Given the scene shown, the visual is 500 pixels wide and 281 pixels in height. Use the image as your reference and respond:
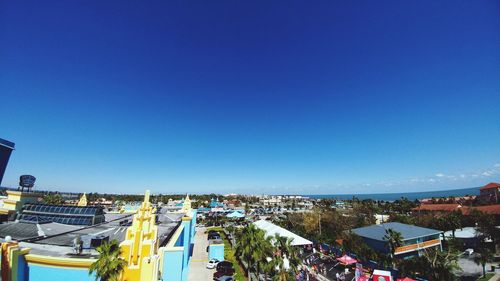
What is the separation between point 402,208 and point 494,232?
55798mm

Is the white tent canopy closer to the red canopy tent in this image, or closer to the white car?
the red canopy tent

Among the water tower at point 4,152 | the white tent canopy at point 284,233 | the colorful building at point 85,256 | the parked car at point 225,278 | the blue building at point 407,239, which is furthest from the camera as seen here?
the blue building at point 407,239

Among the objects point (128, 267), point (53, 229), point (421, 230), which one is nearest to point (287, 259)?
point (128, 267)

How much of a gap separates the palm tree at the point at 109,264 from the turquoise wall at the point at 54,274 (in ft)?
4.53

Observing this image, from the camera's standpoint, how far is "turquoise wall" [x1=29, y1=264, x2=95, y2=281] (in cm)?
1275

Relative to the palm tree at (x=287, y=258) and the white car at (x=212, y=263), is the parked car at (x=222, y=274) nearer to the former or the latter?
the white car at (x=212, y=263)

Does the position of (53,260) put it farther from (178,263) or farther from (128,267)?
(178,263)

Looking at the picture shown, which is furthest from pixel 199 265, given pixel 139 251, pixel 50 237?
pixel 139 251

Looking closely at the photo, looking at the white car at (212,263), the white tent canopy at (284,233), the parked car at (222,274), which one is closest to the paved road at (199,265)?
the white car at (212,263)

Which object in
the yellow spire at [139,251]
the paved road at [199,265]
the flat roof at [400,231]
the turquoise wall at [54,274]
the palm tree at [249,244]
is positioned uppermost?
the yellow spire at [139,251]

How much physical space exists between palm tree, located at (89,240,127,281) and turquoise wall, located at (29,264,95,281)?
1.38 metres

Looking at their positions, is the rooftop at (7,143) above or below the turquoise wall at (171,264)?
above

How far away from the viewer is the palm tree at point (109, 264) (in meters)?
10.9

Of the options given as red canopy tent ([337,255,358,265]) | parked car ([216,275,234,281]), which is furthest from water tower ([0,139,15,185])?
red canopy tent ([337,255,358,265])
